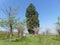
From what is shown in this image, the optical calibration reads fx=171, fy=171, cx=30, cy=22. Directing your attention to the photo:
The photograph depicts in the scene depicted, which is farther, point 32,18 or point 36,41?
point 32,18

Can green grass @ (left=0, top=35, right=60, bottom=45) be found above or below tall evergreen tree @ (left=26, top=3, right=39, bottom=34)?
below

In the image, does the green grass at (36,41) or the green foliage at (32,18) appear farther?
the green foliage at (32,18)

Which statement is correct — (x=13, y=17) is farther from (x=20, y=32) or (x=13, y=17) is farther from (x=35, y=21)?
(x=35, y=21)

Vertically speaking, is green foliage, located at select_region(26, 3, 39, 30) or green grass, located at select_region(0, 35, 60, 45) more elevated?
green foliage, located at select_region(26, 3, 39, 30)

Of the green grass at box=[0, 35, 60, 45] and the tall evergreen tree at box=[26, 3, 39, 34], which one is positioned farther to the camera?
the tall evergreen tree at box=[26, 3, 39, 34]

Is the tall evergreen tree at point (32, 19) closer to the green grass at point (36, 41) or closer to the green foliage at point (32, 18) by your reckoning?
the green foliage at point (32, 18)

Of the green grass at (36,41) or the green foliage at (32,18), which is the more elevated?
the green foliage at (32,18)

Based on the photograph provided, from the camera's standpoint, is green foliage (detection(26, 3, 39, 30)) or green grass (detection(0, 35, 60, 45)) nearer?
green grass (detection(0, 35, 60, 45))

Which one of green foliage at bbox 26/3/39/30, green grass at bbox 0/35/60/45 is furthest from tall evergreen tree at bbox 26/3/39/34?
green grass at bbox 0/35/60/45

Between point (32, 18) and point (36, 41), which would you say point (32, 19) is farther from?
point (36, 41)

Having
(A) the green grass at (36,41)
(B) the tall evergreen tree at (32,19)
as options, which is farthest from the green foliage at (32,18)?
(A) the green grass at (36,41)

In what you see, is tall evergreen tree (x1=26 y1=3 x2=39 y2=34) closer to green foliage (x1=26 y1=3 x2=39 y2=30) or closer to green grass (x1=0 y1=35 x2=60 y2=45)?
green foliage (x1=26 y1=3 x2=39 y2=30)

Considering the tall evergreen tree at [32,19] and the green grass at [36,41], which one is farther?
the tall evergreen tree at [32,19]

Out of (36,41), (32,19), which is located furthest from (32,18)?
(36,41)
